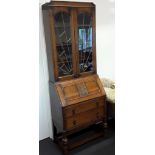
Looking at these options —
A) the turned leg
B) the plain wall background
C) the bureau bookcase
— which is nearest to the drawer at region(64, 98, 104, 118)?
the bureau bookcase

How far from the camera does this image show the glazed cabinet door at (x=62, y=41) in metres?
2.18

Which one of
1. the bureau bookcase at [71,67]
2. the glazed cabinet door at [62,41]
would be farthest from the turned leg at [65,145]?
the glazed cabinet door at [62,41]

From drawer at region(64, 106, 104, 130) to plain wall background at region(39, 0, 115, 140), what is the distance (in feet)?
1.50

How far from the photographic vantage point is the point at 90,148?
250 cm

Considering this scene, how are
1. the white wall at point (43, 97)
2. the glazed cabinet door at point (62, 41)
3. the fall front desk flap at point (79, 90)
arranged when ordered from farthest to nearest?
the white wall at point (43, 97)
the fall front desk flap at point (79, 90)
the glazed cabinet door at point (62, 41)

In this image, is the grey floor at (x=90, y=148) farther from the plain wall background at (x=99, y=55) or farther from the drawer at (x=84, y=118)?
the drawer at (x=84, y=118)

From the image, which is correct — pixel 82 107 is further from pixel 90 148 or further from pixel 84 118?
pixel 90 148

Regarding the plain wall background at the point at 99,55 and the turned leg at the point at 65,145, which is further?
the plain wall background at the point at 99,55

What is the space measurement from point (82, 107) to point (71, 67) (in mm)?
565

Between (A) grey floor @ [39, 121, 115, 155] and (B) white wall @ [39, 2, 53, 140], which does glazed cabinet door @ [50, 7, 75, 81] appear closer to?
(B) white wall @ [39, 2, 53, 140]

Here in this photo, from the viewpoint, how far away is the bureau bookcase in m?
2.21

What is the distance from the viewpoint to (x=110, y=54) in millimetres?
3248
